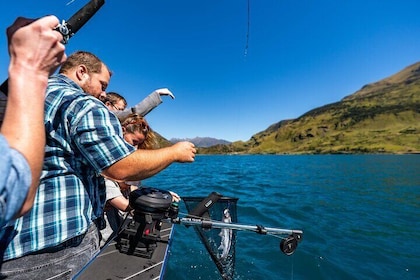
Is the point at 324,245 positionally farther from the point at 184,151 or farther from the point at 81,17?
the point at 81,17

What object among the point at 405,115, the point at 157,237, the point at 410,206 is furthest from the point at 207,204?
the point at 405,115

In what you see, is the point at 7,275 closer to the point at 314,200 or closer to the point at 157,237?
the point at 157,237

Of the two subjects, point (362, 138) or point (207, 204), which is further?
point (362, 138)

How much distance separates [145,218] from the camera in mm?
3271

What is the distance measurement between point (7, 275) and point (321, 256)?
7594 millimetres

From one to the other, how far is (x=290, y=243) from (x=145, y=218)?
317cm

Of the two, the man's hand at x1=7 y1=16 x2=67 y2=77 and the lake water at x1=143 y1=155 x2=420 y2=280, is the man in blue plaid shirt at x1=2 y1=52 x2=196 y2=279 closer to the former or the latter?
the man's hand at x1=7 y1=16 x2=67 y2=77

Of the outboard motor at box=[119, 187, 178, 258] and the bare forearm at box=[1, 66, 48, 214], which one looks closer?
the bare forearm at box=[1, 66, 48, 214]

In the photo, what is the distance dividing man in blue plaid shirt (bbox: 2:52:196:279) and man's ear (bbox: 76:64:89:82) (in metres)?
0.34

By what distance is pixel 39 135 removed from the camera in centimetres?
110

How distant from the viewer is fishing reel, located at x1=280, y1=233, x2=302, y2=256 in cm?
481

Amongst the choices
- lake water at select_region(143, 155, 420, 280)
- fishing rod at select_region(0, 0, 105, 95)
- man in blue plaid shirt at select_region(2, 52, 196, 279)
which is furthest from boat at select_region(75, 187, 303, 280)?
lake water at select_region(143, 155, 420, 280)

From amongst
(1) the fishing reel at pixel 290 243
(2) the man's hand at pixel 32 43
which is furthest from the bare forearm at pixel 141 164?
(1) the fishing reel at pixel 290 243

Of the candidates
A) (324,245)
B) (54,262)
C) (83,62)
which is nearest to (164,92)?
(83,62)
